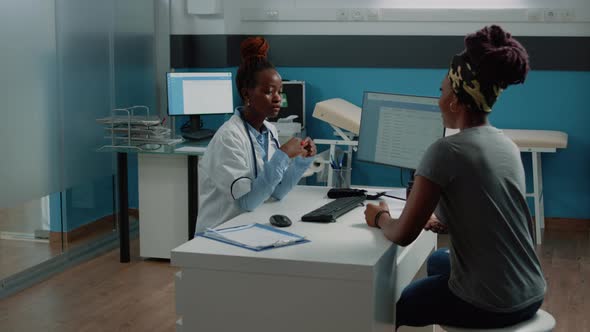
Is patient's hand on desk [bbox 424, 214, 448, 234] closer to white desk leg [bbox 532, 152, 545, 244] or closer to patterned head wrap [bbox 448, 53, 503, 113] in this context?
patterned head wrap [bbox 448, 53, 503, 113]

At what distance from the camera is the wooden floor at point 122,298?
3664mm

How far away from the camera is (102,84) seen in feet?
16.3

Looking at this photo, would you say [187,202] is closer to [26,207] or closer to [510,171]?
[26,207]

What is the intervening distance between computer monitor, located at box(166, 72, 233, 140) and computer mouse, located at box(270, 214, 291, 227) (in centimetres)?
250

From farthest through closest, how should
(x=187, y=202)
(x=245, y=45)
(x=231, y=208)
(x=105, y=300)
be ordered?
(x=187, y=202) < (x=105, y=300) < (x=245, y=45) < (x=231, y=208)

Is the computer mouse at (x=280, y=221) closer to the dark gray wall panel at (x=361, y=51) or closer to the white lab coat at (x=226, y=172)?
the white lab coat at (x=226, y=172)

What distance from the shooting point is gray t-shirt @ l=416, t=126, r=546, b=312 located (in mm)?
2115

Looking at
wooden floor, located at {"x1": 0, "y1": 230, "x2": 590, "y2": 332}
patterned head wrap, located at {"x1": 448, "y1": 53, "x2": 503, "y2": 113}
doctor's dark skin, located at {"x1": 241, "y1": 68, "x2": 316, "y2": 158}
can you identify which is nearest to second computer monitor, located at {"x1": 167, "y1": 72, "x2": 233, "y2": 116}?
wooden floor, located at {"x1": 0, "y1": 230, "x2": 590, "y2": 332}

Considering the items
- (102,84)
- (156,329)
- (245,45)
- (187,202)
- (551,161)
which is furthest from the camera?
(551,161)

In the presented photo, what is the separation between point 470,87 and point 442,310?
2.00ft

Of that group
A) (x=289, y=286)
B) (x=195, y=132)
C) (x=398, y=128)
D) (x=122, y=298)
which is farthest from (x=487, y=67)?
(x=195, y=132)

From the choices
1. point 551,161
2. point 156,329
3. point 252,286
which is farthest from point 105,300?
point 551,161

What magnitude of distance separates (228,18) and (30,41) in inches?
76.2

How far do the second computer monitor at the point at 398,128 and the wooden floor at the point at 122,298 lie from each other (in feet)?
4.00
